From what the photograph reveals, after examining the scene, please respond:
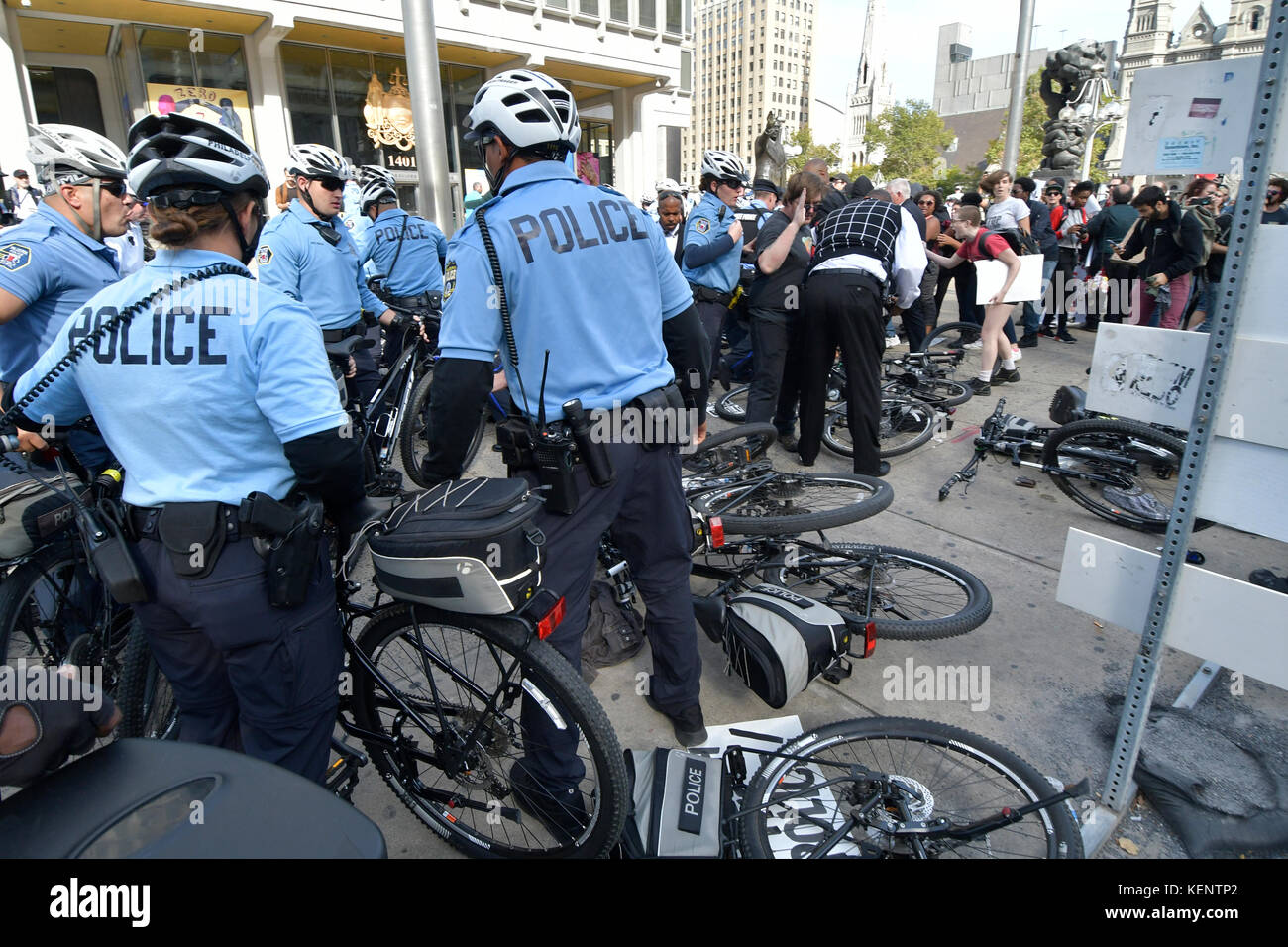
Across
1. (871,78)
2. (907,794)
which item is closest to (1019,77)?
(907,794)

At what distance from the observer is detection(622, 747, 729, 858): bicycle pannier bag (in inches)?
84.4

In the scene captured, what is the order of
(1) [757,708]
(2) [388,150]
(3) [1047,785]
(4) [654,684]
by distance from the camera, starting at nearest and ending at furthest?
(3) [1047,785]
(4) [654,684]
(1) [757,708]
(2) [388,150]

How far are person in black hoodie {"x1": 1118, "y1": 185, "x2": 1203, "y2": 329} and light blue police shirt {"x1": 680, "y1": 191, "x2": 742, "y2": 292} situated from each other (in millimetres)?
5554

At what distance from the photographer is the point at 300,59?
17734mm

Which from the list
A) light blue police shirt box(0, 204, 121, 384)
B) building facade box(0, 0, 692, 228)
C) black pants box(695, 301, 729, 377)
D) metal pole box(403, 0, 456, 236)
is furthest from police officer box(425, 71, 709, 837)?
building facade box(0, 0, 692, 228)

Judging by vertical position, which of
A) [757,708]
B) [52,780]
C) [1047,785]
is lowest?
[757,708]

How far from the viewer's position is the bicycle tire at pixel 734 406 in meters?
6.61

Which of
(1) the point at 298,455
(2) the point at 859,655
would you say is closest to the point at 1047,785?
(2) the point at 859,655

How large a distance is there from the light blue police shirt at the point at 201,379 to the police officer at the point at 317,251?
9.61 ft

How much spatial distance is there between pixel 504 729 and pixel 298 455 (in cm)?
103

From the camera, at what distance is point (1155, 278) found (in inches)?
321

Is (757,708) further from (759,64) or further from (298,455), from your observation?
(759,64)

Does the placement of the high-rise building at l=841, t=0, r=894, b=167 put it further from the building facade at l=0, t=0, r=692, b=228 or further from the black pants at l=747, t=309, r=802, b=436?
the black pants at l=747, t=309, r=802, b=436

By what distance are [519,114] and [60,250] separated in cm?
214
